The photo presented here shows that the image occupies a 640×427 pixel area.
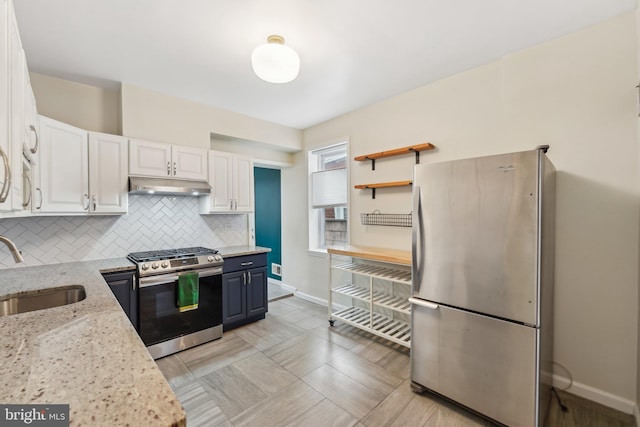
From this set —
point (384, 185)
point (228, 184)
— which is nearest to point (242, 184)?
point (228, 184)

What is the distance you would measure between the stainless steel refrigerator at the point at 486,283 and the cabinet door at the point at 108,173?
2693 mm

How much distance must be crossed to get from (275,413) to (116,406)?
5.04 ft

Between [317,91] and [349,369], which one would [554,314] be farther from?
[317,91]

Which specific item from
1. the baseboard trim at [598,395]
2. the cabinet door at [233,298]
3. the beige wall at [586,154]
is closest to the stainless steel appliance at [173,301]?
the cabinet door at [233,298]

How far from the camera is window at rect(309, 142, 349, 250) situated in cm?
376

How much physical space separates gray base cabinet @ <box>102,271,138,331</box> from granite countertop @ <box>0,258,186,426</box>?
113cm

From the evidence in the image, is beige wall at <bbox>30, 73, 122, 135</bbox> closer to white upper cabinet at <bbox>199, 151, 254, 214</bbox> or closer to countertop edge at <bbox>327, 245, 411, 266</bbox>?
white upper cabinet at <bbox>199, 151, 254, 214</bbox>

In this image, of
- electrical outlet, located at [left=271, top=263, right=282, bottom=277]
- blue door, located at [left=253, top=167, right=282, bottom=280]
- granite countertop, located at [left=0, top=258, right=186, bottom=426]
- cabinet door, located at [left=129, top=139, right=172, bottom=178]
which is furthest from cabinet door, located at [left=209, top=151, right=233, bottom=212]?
granite countertop, located at [left=0, top=258, right=186, bottom=426]

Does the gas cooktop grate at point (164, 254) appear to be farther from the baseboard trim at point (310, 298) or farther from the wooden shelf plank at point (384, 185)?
the wooden shelf plank at point (384, 185)

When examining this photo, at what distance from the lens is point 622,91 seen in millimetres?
1837

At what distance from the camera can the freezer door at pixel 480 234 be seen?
157cm

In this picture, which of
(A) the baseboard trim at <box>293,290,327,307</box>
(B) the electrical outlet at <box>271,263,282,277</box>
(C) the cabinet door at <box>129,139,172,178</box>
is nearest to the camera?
(C) the cabinet door at <box>129,139,172,178</box>

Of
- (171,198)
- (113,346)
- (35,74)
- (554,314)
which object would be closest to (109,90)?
(35,74)

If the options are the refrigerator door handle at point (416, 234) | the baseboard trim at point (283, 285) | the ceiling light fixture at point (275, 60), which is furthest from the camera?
the baseboard trim at point (283, 285)
